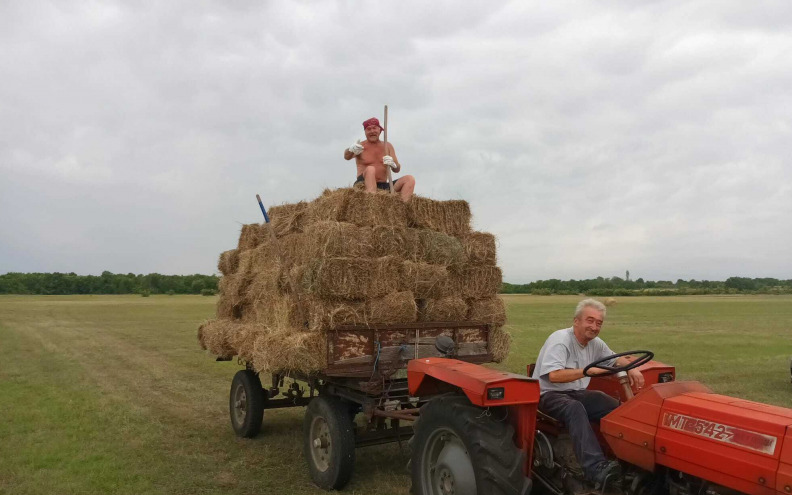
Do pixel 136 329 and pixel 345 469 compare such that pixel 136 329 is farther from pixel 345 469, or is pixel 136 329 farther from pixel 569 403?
pixel 569 403

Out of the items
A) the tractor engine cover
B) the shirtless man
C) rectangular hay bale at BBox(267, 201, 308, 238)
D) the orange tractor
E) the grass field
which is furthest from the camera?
the shirtless man

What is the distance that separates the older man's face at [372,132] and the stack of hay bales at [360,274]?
5.29 feet

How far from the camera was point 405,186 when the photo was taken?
725 cm

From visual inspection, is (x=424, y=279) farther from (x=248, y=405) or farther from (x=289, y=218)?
(x=248, y=405)

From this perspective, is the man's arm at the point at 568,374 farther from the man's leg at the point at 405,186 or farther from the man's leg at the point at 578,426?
the man's leg at the point at 405,186

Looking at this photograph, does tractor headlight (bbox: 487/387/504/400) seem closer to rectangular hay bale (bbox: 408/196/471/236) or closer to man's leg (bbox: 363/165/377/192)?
rectangular hay bale (bbox: 408/196/471/236)

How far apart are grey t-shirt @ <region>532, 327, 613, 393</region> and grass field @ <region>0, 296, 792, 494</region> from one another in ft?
7.35

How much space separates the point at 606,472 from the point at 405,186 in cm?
424

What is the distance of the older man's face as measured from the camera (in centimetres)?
841

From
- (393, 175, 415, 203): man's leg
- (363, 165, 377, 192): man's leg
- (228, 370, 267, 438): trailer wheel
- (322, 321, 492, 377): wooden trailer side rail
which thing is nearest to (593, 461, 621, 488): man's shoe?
(322, 321, 492, 377): wooden trailer side rail

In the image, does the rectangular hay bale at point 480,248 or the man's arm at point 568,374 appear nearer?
the man's arm at point 568,374

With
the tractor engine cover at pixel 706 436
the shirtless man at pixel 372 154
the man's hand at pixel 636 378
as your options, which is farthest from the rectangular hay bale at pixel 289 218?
the tractor engine cover at pixel 706 436

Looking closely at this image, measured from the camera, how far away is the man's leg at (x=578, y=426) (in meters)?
3.85

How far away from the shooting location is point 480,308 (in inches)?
275
